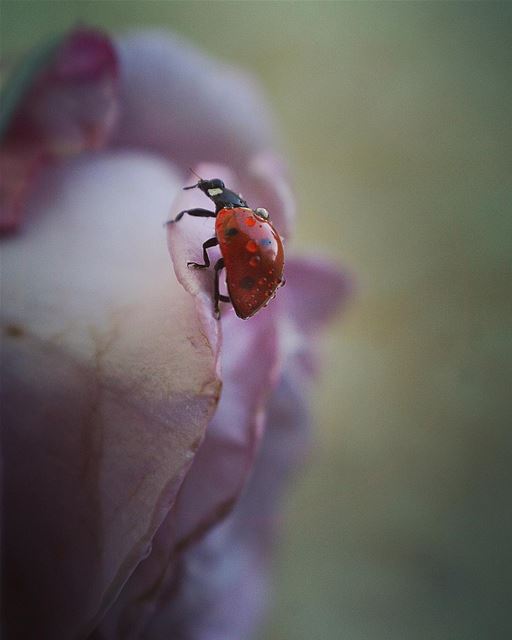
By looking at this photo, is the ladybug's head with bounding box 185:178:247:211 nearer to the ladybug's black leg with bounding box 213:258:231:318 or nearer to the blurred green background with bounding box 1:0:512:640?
the ladybug's black leg with bounding box 213:258:231:318

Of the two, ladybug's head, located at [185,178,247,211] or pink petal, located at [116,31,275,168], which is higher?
pink petal, located at [116,31,275,168]

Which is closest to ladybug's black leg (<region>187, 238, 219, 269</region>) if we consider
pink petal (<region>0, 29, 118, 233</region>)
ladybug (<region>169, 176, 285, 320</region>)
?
ladybug (<region>169, 176, 285, 320</region>)

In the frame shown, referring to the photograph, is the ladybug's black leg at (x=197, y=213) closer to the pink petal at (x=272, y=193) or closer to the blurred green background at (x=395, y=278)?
the pink petal at (x=272, y=193)

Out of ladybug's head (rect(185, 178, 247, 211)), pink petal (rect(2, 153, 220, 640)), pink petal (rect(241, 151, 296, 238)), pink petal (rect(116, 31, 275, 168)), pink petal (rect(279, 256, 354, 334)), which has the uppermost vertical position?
pink petal (rect(116, 31, 275, 168))

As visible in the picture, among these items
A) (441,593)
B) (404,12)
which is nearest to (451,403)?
(441,593)

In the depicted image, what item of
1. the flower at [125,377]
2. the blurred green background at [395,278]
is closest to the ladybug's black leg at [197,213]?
the flower at [125,377]

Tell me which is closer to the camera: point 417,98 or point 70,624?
point 70,624

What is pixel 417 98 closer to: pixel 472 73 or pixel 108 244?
pixel 472 73

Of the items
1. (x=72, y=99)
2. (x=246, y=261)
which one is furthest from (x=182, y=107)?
(x=246, y=261)
